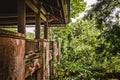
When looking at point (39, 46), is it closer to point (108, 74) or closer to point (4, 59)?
point (4, 59)

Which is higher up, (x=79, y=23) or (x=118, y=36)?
(x=79, y=23)

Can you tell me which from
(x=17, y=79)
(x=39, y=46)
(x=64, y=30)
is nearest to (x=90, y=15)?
(x=39, y=46)

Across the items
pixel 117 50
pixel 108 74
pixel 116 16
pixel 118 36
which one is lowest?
pixel 108 74

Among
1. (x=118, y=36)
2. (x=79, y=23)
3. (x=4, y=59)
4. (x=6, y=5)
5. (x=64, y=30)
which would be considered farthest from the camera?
(x=79, y=23)

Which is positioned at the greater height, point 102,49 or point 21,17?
point 21,17

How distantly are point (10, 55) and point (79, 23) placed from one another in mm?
34344

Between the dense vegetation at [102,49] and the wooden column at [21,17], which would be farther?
the dense vegetation at [102,49]

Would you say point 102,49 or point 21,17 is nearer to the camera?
point 21,17

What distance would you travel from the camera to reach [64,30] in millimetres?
28594

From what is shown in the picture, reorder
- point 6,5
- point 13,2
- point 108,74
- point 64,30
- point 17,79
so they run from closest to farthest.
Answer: point 17,79
point 13,2
point 6,5
point 108,74
point 64,30

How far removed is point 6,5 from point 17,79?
26.4ft

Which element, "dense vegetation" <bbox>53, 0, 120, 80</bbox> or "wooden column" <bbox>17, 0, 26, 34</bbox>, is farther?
"dense vegetation" <bbox>53, 0, 120, 80</bbox>

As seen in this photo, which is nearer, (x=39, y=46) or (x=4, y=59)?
(x=4, y=59)

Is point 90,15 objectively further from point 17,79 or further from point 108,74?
point 17,79
